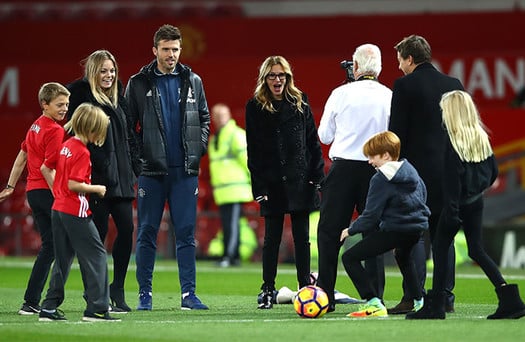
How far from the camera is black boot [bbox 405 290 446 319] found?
956cm

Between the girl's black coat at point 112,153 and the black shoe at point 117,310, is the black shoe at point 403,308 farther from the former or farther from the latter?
the girl's black coat at point 112,153

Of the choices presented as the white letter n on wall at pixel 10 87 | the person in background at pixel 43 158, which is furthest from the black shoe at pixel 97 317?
the white letter n on wall at pixel 10 87

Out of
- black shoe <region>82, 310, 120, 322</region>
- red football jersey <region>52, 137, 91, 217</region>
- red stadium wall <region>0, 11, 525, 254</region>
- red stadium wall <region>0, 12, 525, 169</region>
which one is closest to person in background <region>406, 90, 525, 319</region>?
black shoe <region>82, 310, 120, 322</region>

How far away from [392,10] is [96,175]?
1863cm

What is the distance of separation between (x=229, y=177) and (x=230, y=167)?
287mm

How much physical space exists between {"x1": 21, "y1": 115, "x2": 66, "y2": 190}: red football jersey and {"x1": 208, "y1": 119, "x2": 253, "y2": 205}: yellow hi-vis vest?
790 cm

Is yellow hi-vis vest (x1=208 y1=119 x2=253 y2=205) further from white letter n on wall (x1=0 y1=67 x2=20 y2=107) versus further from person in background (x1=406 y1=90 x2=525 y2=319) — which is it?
person in background (x1=406 y1=90 x2=525 y2=319)

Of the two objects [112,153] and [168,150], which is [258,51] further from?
[112,153]

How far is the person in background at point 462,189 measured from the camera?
9.54 m

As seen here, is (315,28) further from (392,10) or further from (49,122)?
(49,122)

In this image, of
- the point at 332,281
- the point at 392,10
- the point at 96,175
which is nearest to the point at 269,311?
the point at 332,281

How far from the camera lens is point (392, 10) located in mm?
28297

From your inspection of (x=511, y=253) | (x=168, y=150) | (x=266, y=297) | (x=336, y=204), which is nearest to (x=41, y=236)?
(x=168, y=150)

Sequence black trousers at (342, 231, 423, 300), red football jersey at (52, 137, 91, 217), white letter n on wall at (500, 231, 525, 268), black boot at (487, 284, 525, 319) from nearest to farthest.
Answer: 1. red football jersey at (52, 137, 91, 217)
2. black boot at (487, 284, 525, 319)
3. black trousers at (342, 231, 423, 300)
4. white letter n on wall at (500, 231, 525, 268)
